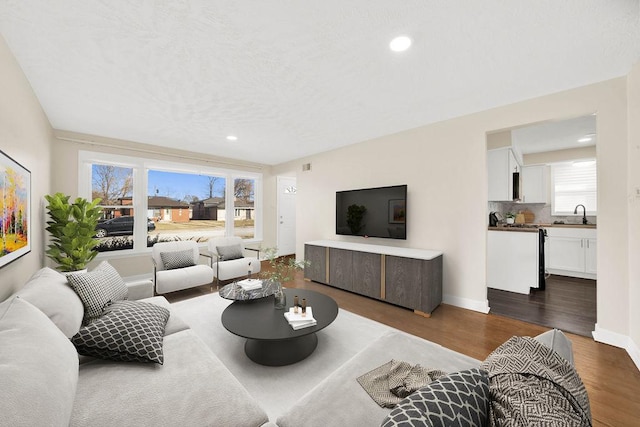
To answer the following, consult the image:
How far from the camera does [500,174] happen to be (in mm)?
3918

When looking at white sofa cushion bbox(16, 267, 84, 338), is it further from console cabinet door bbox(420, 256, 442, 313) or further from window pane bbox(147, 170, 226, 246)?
window pane bbox(147, 170, 226, 246)

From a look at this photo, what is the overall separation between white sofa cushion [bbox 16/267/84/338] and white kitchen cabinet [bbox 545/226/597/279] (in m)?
6.48

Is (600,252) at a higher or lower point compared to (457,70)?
lower

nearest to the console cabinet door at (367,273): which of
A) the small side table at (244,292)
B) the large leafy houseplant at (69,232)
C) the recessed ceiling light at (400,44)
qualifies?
the small side table at (244,292)

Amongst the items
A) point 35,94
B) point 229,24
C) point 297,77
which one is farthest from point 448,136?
point 35,94

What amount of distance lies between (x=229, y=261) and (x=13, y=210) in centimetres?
260

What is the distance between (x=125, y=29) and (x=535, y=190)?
6572 millimetres

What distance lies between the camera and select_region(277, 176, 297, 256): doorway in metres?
6.64

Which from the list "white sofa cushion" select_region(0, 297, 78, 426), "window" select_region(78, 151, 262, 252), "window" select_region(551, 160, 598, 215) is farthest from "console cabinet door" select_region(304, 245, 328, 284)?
"window" select_region(551, 160, 598, 215)

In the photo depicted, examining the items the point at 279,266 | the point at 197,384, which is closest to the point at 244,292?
the point at 279,266

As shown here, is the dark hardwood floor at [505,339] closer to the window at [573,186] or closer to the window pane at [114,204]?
the window pane at [114,204]

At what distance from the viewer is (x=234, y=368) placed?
1963 millimetres

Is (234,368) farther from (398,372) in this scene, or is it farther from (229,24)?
(229,24)

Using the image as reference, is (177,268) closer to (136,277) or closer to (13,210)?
(136,277)
